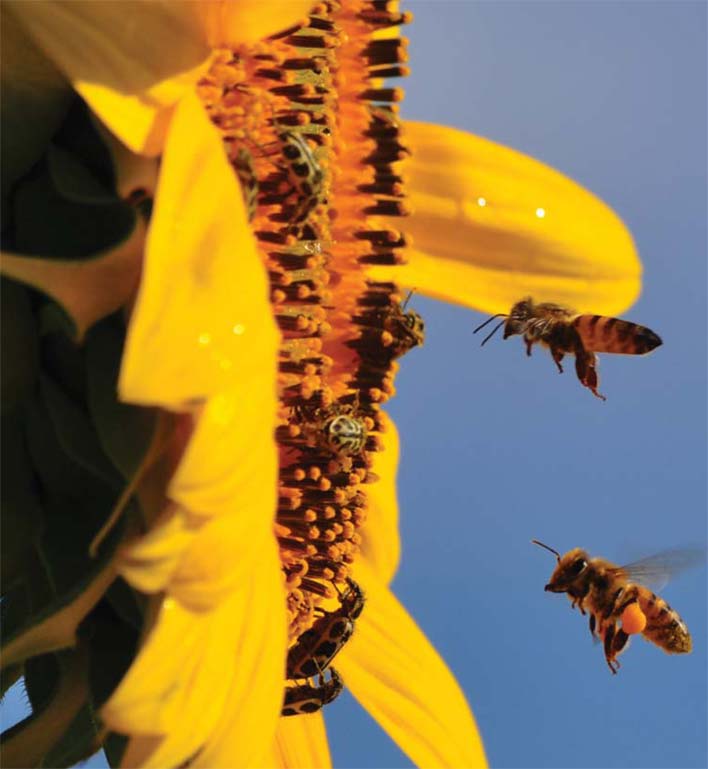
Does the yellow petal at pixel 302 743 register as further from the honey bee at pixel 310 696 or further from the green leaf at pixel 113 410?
the green leaf at pixel 113 410

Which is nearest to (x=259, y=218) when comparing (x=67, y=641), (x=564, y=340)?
(x=67, y=641)

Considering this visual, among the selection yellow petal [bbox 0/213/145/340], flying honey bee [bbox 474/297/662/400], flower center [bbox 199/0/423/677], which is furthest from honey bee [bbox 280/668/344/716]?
yellow petal [bbox 0/213/145/340]

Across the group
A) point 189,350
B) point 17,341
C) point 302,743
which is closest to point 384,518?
point 302,743

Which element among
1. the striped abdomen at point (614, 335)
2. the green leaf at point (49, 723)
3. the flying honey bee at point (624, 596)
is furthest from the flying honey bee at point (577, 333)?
the green leaf at point (49, 723)

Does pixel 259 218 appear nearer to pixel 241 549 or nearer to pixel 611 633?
pixel 241 549

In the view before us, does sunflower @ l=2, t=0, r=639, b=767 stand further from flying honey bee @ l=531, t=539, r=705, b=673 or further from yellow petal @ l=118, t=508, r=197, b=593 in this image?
flying honey bee @ l=531, t=539, r=705, b=673
